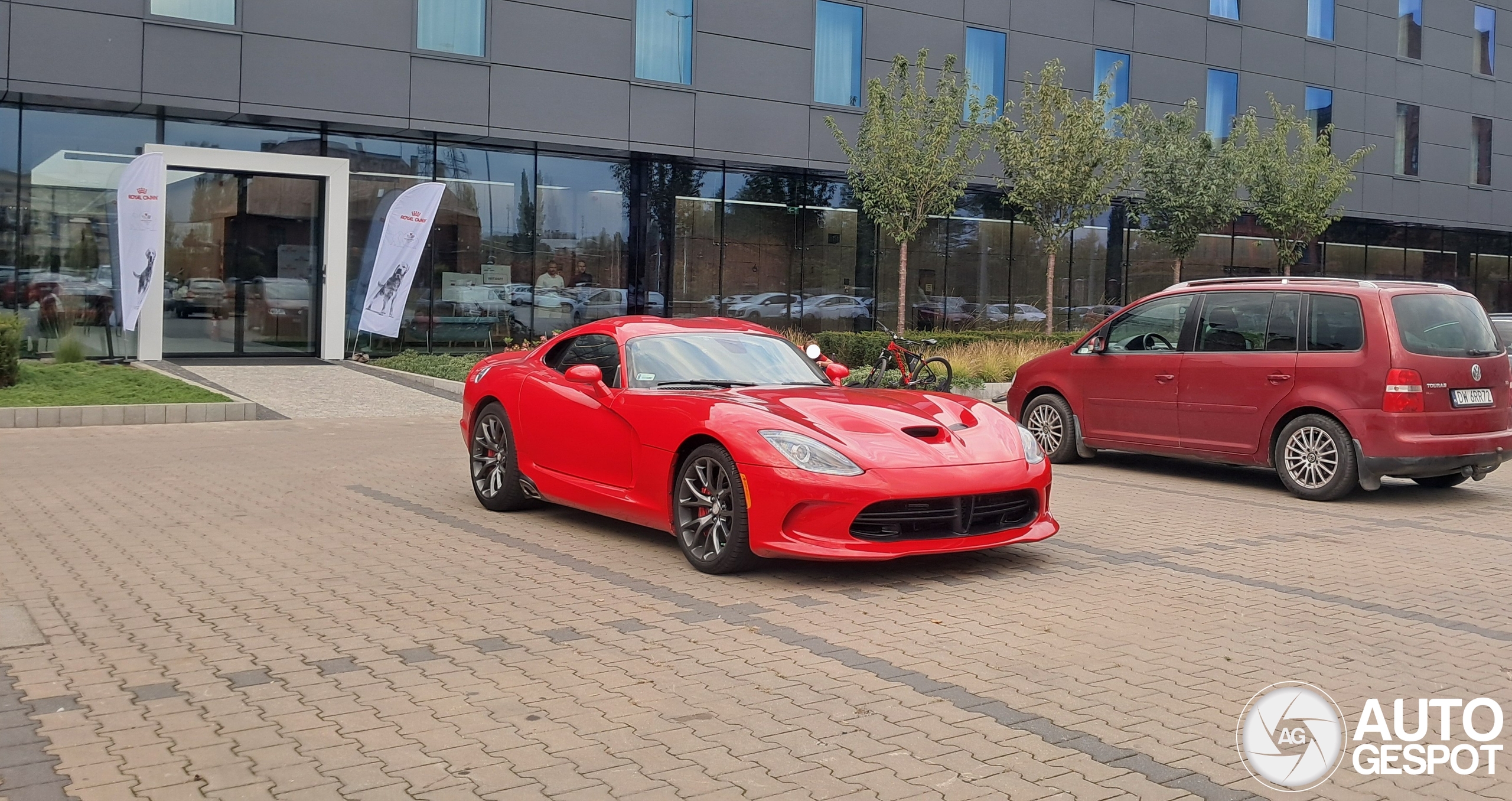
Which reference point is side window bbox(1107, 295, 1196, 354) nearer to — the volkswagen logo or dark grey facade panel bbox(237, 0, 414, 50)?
the volkswagen logo

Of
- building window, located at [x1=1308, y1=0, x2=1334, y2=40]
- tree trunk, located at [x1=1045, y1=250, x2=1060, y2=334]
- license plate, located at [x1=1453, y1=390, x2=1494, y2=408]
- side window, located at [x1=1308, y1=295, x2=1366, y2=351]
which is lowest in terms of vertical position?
license plate, located at [x1=1453, y1=390, x2=1494, y2=408]

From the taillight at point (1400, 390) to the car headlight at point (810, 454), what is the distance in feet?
17.9

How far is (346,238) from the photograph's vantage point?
23500 millimetres

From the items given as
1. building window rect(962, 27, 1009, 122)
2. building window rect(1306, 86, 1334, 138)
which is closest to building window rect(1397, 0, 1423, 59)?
building window rect(1306, 86, 1334, 138)

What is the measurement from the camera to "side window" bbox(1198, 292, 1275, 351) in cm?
1117

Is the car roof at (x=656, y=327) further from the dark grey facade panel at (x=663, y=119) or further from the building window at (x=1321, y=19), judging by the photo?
the building window at (x=1321, y=19)

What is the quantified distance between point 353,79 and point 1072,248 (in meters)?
17.4

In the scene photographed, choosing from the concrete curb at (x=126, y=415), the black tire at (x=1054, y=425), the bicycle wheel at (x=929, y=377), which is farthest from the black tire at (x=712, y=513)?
the bicycle wheel at (x=929, y=377)

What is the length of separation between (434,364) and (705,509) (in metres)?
15.3

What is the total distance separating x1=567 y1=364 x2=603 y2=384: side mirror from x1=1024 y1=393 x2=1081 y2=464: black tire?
5829mm

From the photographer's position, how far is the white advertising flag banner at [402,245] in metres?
22.1

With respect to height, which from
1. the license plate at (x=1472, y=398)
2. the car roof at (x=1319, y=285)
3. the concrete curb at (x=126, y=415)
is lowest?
the concrete curb at (x=126, y=415)

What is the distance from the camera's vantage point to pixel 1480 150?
130ft

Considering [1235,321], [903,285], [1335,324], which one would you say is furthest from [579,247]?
[1335,324]
